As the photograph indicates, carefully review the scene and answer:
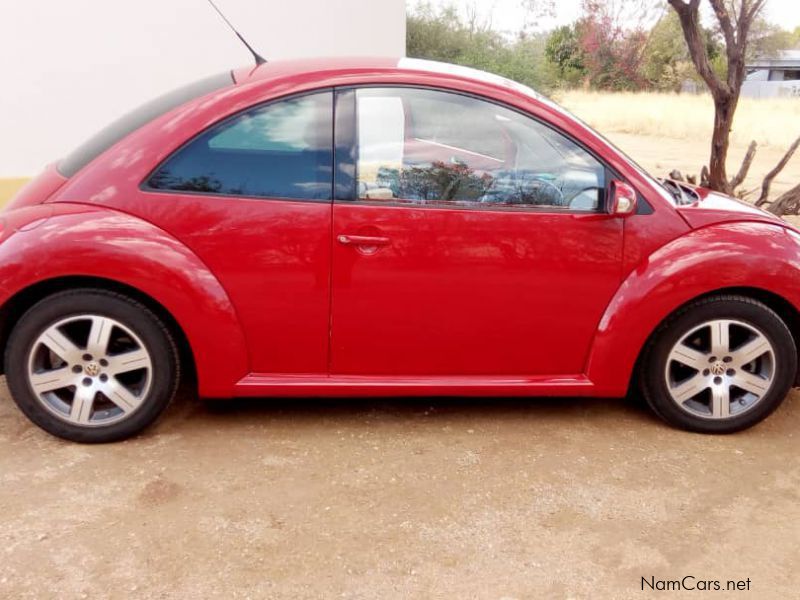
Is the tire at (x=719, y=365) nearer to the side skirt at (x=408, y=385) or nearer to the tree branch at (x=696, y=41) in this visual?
the side skirt at (x=408, y=385)

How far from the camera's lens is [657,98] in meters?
33.8

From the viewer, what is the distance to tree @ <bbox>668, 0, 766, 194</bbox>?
6950mm

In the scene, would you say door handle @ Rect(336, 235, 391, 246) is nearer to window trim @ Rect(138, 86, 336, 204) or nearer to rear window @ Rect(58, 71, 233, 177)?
window trim @ Rect(138, 86, 336, 204)

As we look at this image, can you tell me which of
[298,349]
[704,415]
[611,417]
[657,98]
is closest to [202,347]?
[298,349]

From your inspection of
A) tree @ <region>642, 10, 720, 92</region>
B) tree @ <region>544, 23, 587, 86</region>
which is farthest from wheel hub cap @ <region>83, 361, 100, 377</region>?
tree @ <region>544, 23, 587, 86</region>

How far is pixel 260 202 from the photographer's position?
11.0 ft

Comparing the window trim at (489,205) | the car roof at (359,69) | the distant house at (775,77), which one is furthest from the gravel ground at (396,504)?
the distant house at (775,77)

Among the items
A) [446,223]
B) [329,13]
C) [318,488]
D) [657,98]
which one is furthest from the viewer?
[657,98]

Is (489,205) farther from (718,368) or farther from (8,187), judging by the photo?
(8,187)

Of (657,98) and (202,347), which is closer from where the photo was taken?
(202,347)

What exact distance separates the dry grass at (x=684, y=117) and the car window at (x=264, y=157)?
18985mm

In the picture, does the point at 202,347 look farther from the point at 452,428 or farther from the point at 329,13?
the point at 329,13

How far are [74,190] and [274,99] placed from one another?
940 mm

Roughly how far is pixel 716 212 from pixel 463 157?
121 centimetres
